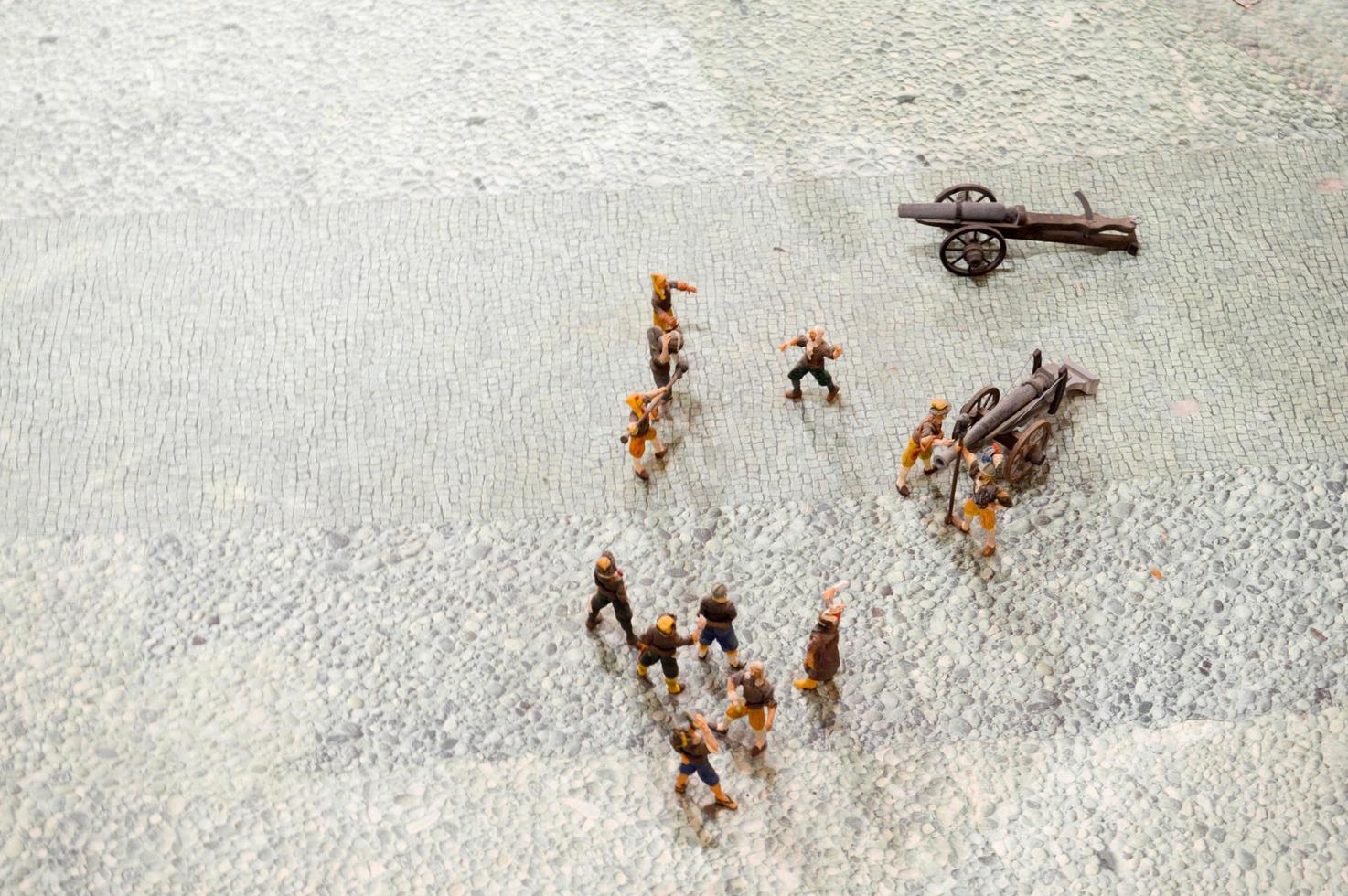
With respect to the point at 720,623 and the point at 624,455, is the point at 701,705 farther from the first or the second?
the point at 624,455

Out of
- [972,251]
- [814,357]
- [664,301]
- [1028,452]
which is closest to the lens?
[1028,452]

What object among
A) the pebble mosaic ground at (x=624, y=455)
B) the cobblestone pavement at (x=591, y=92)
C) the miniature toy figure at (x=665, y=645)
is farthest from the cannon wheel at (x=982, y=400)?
the cobblestone pavement at (x=591, y=92)

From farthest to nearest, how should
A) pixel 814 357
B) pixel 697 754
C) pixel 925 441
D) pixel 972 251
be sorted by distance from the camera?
pixel 972 251
pixel 814 357
pixel 925 441
pixel 697 754

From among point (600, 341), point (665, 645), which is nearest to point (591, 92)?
point (600, 341)

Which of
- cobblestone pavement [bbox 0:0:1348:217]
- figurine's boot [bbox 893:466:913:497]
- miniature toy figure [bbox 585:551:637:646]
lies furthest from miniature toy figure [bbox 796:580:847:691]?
cobblestone pavement [bbox 0:0:1348:217]

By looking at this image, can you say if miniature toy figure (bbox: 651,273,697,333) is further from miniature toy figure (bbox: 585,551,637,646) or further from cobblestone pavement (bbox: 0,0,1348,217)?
miniature toy figure (bbox: 585,551,637,646)

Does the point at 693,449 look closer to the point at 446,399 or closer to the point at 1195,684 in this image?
the point at 446,399
